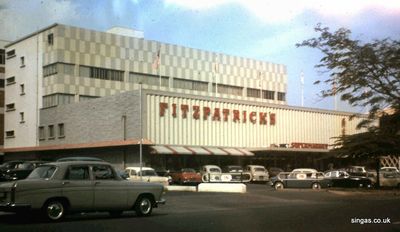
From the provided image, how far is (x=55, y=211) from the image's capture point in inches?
590

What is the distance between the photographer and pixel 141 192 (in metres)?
16.8

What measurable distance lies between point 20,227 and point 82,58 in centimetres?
4993

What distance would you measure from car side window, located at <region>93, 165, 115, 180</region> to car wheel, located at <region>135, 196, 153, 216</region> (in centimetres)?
118

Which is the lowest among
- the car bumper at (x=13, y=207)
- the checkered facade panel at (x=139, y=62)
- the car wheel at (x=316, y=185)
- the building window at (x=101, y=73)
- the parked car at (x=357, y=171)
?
the car wheel at (x=316, y=185)

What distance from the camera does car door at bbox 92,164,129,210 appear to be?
1570 cm

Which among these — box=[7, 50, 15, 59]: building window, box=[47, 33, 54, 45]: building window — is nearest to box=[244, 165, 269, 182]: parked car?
box=[47, 33, 54, 45]: building window

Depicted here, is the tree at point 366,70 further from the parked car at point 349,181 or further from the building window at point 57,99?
the building window at point 57,99

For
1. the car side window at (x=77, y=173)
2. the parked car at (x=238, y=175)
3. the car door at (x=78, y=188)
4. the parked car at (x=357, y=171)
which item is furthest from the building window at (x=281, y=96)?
the car door at (x=78, y=188)

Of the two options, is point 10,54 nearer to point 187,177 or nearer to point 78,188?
point 187,177

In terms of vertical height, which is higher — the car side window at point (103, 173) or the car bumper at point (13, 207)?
the car side window at point (103, 173)

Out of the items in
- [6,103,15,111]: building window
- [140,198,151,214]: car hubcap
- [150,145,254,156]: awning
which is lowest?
[140,198,151,214]: car hubcap

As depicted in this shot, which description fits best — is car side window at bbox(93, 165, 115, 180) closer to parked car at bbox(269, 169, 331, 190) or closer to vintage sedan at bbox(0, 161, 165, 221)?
vintage sedan at bbox(0, 161, 165, 221)

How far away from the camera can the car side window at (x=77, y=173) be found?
15.5m

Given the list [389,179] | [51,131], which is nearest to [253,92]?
[51,131]
